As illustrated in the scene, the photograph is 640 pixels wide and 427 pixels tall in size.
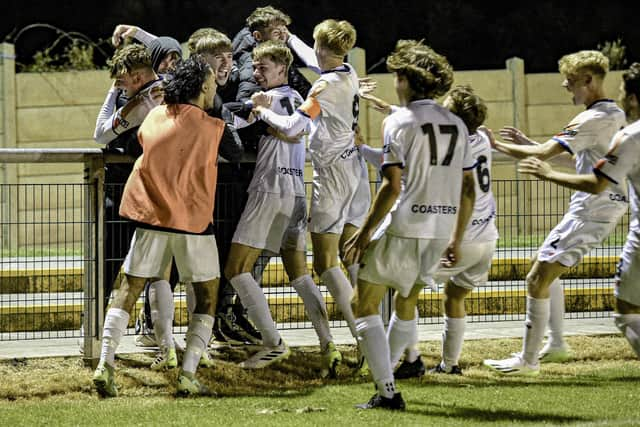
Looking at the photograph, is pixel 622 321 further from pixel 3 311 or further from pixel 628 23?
pixel 628 23

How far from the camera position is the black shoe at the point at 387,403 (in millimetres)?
5797

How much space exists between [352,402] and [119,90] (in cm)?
258

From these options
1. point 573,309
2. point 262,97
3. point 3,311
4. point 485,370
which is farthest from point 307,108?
point 573,309

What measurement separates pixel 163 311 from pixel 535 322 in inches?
89.5

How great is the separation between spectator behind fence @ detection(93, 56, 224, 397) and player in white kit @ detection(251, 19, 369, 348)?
30.6 inches

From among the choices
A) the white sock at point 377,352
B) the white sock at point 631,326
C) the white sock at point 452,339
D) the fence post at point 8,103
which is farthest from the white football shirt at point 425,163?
the fence post at point 8,103

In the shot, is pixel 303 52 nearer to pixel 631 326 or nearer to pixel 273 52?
pixel 273 52

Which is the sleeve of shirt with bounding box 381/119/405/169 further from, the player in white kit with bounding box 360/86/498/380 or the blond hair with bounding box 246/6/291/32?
the blond hair with bounding box 246/6/291/32

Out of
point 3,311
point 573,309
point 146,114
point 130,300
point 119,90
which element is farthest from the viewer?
point 573,309

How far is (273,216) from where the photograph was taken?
275 inches

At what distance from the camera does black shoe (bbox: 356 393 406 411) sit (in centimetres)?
580

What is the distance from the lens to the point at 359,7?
21891 millimetres

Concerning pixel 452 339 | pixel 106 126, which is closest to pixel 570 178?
pixel 452 339

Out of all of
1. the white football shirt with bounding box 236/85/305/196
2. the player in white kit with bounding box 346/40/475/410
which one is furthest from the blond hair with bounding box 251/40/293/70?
the player in white kit with bounding box 346/40/475/410
